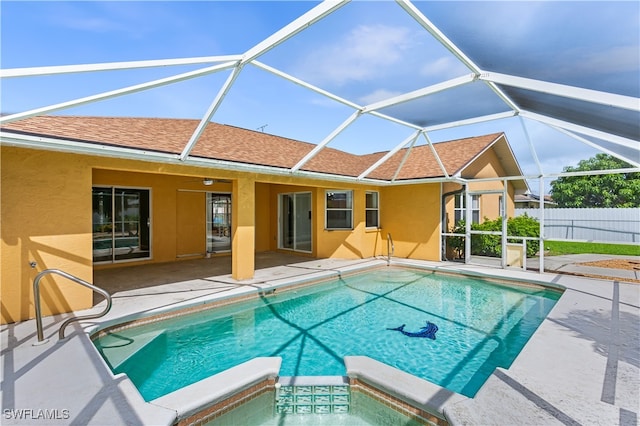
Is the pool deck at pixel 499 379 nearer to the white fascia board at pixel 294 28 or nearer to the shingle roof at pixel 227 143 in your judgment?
the shingle roof at pixel 227 143

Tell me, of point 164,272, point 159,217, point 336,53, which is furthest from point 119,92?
point 159,217

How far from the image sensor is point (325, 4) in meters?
4.03

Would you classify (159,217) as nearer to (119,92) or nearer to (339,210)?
(339,210)

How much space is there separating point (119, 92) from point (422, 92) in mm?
5595

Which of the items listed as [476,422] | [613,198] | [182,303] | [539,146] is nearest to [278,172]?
[182,303]

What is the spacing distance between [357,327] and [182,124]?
833 cm

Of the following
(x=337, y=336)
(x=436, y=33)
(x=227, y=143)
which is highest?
(x=436, y=33)

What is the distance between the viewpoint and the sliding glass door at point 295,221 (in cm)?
1412

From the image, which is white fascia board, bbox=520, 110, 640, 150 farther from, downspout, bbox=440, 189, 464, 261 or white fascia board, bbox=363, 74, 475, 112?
downspout, bbox=440, 189, 464, 261

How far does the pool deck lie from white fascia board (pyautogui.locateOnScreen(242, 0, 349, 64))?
493 centimetres

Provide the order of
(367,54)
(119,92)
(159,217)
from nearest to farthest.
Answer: (119,92), (367,54), (159,217)

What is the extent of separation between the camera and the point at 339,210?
44.3ft

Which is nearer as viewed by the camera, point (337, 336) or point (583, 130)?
point (337, 336)

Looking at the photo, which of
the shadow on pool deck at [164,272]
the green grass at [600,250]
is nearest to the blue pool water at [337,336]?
the shadow on pool deck at [164,272]
